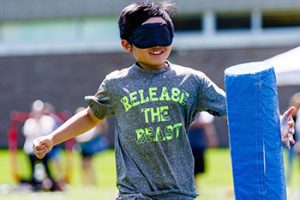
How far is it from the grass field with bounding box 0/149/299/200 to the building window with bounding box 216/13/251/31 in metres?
3.42

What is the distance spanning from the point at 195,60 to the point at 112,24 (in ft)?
8.36

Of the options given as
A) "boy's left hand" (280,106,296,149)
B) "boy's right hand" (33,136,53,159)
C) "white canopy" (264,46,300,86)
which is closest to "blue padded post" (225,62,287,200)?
"boy's left hand" (280,106,296,149)

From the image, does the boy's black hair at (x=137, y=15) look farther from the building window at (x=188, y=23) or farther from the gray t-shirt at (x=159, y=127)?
the building window at (x=188, y=23)

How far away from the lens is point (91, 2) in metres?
26.5

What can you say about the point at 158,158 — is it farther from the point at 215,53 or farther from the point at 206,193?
the point at 215,53

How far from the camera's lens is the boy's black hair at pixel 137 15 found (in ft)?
16.3

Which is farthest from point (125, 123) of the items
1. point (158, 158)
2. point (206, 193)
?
point (206, 193)

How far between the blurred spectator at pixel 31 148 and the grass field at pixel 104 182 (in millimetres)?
461

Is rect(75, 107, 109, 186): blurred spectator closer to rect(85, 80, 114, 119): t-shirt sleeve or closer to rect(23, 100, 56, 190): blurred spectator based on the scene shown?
rect(23, 100, 56, 190): blurred spectator

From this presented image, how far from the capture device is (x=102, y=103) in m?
5.11

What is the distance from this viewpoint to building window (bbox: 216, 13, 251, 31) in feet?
85.1

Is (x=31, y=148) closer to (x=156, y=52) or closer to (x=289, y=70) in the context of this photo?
(x=289, y=70)

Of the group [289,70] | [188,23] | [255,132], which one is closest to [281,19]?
[188,23]

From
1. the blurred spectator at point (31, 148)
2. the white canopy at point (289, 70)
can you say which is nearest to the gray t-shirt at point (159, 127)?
the white canopy at point (289, 70)
